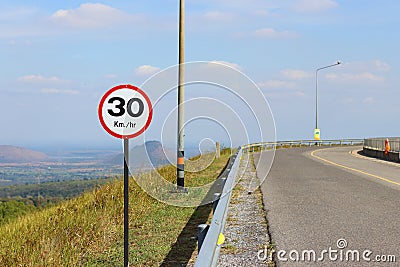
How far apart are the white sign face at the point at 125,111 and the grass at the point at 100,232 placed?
73.0 inches

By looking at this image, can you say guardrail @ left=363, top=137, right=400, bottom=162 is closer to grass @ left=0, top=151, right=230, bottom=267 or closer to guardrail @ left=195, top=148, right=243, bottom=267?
grass @ left=0, top=151, right=230, bottom=267

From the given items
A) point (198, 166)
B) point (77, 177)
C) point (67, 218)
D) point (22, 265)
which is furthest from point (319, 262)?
point (198, 166)

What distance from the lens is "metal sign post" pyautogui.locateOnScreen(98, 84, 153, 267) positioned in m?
7.36

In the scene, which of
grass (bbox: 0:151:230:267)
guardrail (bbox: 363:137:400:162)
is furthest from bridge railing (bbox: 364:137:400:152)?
grass (bbox: 0:151:230:267)

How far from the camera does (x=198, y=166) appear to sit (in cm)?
2295

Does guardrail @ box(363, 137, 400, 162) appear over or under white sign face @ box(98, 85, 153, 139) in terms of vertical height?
under

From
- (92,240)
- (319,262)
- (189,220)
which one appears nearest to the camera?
(319,262)

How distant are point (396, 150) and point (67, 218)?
968 inches

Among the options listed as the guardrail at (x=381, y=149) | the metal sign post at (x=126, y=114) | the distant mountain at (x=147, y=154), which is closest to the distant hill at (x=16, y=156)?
the distant mountain at (x=147, y=154)

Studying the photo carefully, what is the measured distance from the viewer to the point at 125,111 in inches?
294

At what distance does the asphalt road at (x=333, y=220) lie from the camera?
23.0 feet

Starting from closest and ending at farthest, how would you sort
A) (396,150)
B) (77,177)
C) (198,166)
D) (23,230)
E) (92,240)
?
1. (92,240)
2. (23,230)
3. (77,177)
4. (198,166)
5. (396,150)

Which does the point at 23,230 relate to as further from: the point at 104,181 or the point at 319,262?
the point at 319,262

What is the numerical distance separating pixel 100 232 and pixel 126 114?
301 cm
